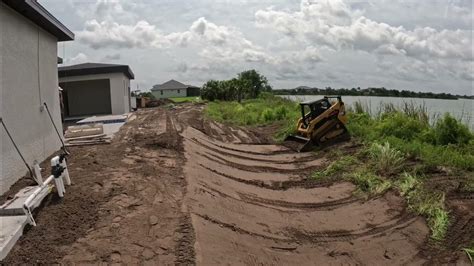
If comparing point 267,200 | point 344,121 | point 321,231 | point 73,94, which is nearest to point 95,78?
point 73,94

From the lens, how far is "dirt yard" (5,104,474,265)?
4684 mm

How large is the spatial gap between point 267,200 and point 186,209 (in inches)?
104

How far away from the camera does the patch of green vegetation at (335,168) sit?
9.89m

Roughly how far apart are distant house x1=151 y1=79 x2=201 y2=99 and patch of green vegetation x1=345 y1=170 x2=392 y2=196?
223 feet

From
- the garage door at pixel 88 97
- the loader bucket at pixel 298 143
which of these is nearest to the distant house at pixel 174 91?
the garage door at pixel 88 97

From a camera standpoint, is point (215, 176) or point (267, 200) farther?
point (215, 176)

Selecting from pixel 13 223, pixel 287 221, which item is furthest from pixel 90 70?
pixel 13 223

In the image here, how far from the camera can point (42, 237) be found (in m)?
4.68

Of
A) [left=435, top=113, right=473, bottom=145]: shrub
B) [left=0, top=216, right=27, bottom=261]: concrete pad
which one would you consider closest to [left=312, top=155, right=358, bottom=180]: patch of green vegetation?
[left=435, top=113, right=473, bottom=145]: shrub

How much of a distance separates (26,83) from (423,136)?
10232mm

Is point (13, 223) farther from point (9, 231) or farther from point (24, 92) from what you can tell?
point (24, 92)

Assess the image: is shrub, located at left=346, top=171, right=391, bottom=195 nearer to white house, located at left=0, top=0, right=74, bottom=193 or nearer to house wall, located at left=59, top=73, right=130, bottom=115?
white house, located at left=0, top=0, right=74, bottom=193

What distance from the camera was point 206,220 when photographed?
19.3 feet

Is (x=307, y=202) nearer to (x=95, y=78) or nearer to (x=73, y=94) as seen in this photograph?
(x=95, y=78)
